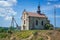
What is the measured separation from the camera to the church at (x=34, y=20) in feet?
217

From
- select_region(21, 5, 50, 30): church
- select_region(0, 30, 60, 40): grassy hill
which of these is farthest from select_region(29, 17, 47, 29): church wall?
select_region(0, 30, 60, 40): grassy hill

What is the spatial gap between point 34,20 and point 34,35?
1809cm

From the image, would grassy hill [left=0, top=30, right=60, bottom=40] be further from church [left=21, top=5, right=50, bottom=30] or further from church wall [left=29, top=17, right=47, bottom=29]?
church wall [left=29, top=17, right=47, bottom=29]

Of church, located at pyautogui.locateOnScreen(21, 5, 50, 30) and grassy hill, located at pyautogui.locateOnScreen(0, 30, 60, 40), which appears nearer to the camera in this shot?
grassy hill, located at pyautogui.locateOnScreen(0, 30, 60, 40)

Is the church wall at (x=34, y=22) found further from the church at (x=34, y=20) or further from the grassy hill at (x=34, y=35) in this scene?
the grassy hill at (x=34, y=35)

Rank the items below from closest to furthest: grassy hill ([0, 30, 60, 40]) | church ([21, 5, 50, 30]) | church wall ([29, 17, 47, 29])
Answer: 1. grassy hill ([0, 30, 60, 40])
2. church ([21, 5, 50, 30])
3. church wall ([29, 17, 47, 29])

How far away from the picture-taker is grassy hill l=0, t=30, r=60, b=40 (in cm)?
4558

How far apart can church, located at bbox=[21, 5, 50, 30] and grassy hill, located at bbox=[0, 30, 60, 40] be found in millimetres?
13245

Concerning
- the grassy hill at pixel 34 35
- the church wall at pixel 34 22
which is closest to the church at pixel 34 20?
the church wall at pixel 34 22

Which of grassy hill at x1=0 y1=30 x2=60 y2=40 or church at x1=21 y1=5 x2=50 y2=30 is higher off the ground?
church at x1=21 y1=5 x2=50 y2=30

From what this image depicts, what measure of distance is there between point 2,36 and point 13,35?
2.92m

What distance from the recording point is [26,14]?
6681 centimetres

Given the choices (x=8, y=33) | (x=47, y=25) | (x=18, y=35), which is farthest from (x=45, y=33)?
(x=47, y=25)

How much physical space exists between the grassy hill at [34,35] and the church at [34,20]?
521 inches
